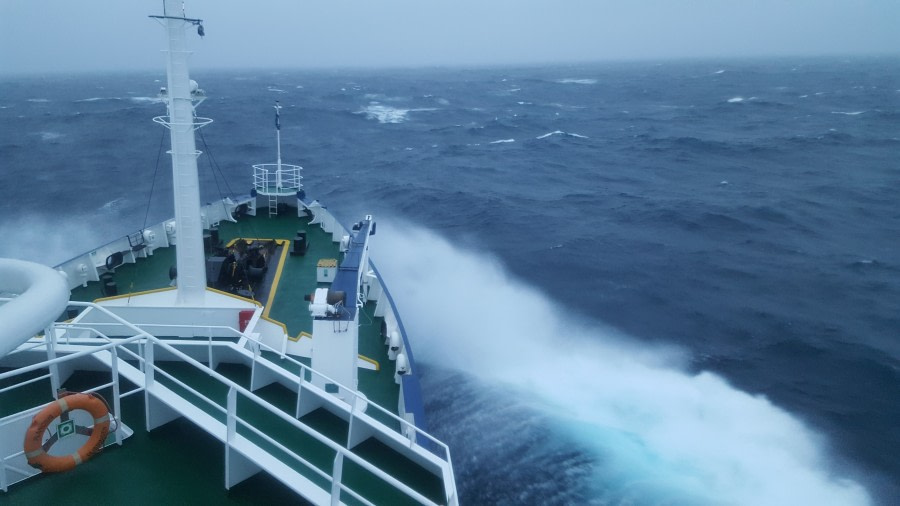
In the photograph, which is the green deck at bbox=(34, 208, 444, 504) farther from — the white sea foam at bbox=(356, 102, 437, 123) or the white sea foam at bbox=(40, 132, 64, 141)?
the white sea foam at bbox=(356, 102, 437, 123)

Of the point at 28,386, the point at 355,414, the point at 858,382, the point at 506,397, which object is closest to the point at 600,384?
the point at 506,397

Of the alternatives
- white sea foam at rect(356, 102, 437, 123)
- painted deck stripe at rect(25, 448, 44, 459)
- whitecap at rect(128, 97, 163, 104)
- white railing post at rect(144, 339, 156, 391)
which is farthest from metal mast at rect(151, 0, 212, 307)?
whitecap at rect(128, 97, 163, 104)

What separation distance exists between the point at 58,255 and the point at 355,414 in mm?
28679

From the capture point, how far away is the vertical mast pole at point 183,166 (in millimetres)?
10523

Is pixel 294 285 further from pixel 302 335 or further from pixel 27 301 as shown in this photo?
pixel 27 301

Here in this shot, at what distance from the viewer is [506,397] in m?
16.5

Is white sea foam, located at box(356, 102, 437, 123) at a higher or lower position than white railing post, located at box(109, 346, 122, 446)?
higher

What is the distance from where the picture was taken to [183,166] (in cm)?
1112

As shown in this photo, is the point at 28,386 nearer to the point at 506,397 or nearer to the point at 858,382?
the point at 506,397

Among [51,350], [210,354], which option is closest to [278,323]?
[210,354]

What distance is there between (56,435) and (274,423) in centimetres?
249

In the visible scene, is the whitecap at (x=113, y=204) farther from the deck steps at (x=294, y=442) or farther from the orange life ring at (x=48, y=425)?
the orange life ring at (x=48, y=425)

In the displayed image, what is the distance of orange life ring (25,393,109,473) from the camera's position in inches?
226

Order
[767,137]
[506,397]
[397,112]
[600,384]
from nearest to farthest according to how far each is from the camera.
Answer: [506,397], [600,384], [767,137], [397,112]
